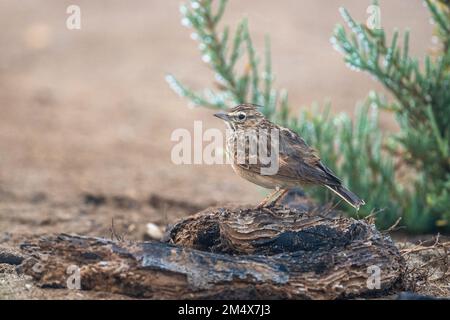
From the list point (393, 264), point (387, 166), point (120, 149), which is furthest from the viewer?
point (120, 149)

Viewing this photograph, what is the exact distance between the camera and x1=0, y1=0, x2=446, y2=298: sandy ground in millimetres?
9812

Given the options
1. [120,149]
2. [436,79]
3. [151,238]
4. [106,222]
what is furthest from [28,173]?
[436,79]

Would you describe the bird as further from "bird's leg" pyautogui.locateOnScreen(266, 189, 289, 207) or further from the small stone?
the small stone

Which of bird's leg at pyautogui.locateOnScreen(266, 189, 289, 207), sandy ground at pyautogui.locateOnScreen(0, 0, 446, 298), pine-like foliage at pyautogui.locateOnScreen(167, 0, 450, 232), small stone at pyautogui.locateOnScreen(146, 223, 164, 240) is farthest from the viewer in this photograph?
sandy ground at pyautogui.locateOnScreen(0, 0, 446, 298)

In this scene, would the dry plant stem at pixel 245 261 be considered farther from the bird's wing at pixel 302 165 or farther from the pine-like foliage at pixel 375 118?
the pine-like foliage at pixel 375 118

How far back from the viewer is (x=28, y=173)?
1117 cm

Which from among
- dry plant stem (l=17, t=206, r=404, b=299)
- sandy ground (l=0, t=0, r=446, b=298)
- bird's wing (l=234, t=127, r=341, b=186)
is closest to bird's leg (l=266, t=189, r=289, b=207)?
bird's wing (l=234, t=127, r=341, b=186)

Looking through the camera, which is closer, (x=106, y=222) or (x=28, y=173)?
(x=106, y=222)

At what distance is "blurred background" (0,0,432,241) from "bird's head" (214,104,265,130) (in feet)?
7.26

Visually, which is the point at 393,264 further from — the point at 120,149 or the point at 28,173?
the point at 120,149

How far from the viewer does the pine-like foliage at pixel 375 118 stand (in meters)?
8.02

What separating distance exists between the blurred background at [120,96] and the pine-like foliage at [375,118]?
1764 millimetres
